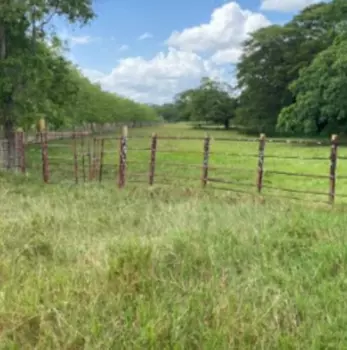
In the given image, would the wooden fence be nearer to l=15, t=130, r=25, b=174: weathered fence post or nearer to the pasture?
l=15, t=130, r=25, b=174: weathered fence post

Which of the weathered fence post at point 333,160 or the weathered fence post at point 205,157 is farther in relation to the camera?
the weathered fence post at point 205,157

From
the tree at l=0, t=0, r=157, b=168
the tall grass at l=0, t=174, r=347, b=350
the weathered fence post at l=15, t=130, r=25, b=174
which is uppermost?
the tree at l=0, t=0, r=157, b=168

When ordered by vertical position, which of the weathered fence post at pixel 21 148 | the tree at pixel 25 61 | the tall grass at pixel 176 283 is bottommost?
the tall grass at pixel 176 283

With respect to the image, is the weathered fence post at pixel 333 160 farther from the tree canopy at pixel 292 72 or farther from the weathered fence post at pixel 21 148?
the tree canopy at pixel 292 72

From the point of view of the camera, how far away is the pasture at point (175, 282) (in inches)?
116

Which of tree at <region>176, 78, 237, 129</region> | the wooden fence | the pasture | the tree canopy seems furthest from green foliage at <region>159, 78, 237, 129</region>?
the pasture

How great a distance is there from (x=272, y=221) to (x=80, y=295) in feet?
9.44

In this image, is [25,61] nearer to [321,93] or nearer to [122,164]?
[122,164]

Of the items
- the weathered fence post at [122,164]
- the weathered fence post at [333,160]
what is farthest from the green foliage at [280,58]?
the weathered fence post at [333,160]

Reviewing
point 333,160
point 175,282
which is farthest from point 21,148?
point 175,282

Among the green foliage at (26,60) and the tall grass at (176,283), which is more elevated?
the green foliage at (26,60)

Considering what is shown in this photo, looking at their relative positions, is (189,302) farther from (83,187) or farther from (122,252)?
(83,187)

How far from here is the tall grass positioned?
2.95 metres

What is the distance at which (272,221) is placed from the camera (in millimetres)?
5602
